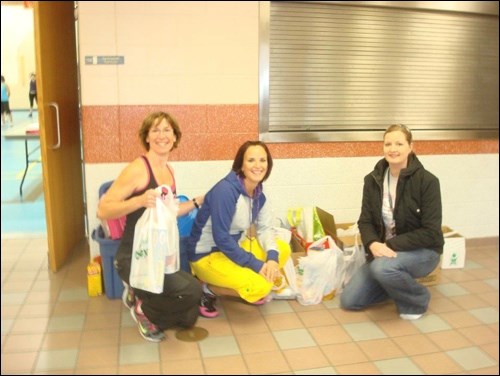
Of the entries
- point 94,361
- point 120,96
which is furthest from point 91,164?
point 94,361

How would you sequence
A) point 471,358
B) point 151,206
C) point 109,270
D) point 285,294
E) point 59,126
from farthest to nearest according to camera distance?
1. point 59,126
2. point 109,270
3. point 285,294
4. point 151,206
5. point 471,358

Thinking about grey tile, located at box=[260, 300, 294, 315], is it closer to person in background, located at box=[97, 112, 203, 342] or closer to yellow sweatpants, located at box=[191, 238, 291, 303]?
yellow sweatpants, located at box=[191, 238, 291, 303]

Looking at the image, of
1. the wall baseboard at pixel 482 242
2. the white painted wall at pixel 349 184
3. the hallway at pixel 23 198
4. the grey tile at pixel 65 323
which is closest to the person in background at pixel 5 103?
the hallway at pixel 23 198

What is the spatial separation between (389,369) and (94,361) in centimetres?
102

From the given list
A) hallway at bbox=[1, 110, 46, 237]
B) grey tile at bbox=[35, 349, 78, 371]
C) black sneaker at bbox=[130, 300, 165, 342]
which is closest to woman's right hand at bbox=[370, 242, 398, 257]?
black sneaker at bbox=[130, 300, 165, 342]

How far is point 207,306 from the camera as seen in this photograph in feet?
7.40

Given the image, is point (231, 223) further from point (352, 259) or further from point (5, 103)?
point (5, 103)

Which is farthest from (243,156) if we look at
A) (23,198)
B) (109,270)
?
(23,198)

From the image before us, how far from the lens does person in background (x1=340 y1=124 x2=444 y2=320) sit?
1427 millimetres

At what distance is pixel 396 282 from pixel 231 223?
79cm

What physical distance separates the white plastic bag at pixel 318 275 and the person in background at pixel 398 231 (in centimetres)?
8

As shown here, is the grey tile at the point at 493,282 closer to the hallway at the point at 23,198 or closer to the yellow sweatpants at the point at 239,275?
the yellow sweatpants at the point at 239,275

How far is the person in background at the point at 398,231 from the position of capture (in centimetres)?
143

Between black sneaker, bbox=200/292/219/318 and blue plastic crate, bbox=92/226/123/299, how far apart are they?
0.45 m
